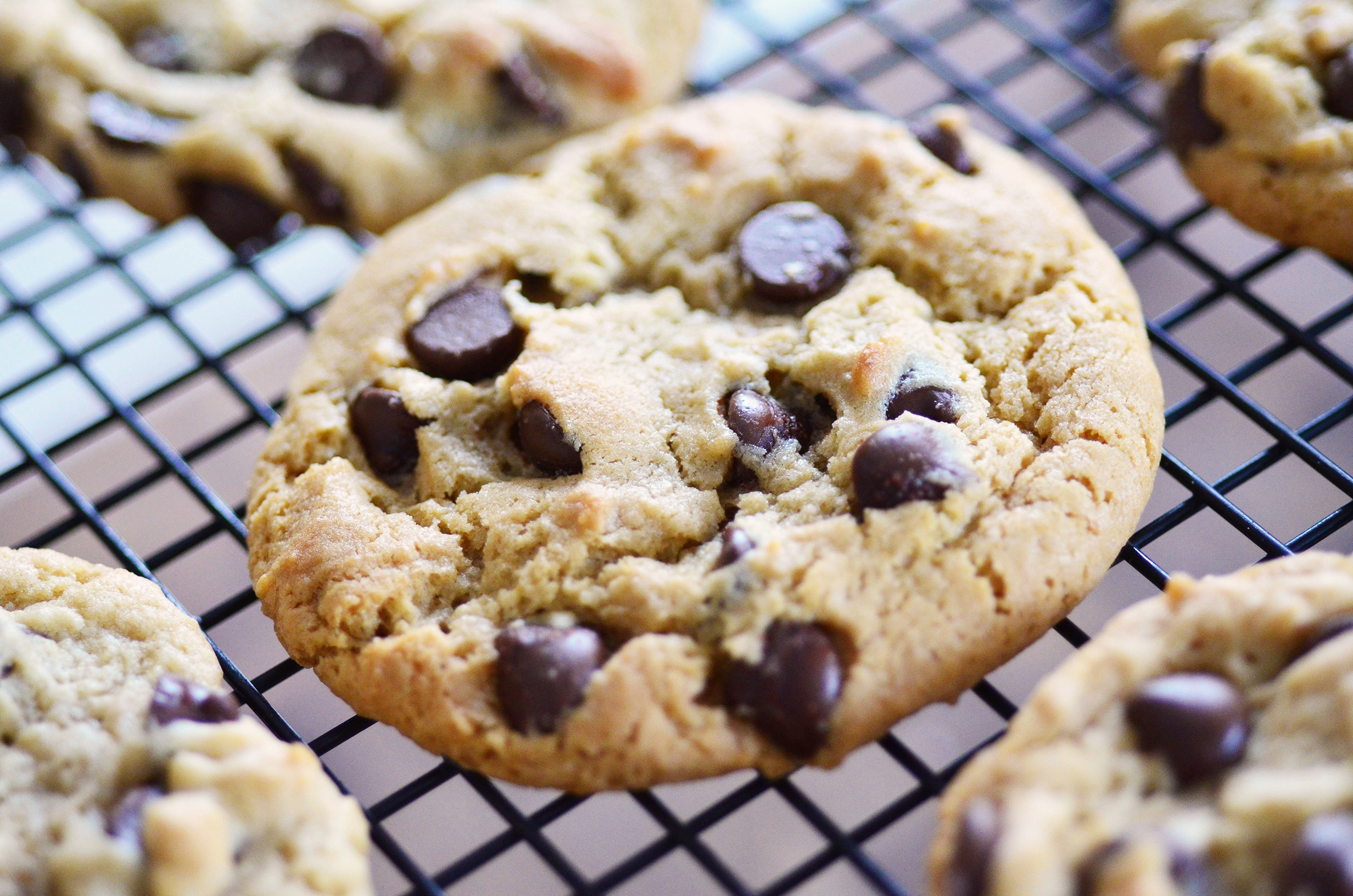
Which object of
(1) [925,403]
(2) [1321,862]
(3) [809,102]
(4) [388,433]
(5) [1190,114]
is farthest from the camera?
(3) [809,102]

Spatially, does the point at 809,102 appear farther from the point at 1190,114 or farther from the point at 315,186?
the point at 315,186

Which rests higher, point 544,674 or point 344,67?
point 344,67

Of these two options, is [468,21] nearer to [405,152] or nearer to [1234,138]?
[405,152]

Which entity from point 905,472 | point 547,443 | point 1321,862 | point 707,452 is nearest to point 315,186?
point 547,443

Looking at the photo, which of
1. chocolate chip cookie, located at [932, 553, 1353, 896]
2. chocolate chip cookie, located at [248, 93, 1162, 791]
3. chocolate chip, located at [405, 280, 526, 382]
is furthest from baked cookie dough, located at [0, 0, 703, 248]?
chocolate chip cookie, located at [932, 553, 1353, 896]

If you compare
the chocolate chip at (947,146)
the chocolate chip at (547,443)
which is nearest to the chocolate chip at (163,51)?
the chocolate chip at (547,443)

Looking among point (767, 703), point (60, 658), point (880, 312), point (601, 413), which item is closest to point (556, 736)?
point (767, 703)
